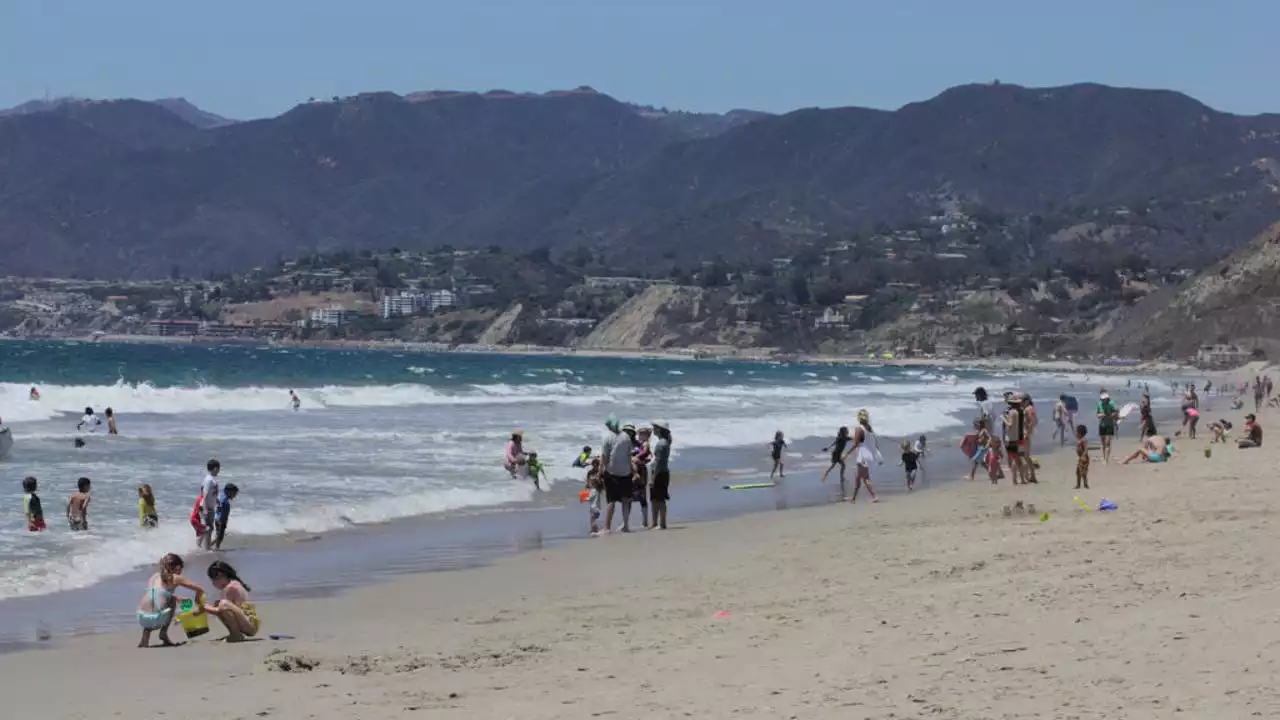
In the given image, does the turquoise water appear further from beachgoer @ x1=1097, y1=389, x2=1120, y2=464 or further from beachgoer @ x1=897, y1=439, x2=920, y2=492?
beachgoer @ x1=1097, y1=389, x2=1120, y2=464

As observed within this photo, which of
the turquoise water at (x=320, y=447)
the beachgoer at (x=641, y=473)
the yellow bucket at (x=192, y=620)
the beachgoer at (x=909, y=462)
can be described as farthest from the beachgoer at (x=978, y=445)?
the yellow bucket at (x=192, y=620)

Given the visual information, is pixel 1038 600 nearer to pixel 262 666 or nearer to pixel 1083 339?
pixel 262 666

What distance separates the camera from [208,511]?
15.7m

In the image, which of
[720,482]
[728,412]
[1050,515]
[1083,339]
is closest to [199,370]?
[728,412]

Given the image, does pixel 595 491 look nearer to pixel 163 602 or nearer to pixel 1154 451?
pixel 163 602

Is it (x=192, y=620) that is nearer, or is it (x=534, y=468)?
(x=192, y=620)

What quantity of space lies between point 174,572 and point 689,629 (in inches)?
137

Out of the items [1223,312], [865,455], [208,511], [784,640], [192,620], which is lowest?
[192,620]

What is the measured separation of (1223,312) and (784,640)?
136 metres

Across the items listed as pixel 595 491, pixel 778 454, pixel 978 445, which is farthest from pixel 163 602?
pixel 978 445

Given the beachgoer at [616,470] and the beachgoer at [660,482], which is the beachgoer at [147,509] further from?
the beachgoer at [660,482]

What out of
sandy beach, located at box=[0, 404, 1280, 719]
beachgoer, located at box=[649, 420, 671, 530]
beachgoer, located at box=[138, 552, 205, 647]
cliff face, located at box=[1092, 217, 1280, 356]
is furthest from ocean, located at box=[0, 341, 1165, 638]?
cliff face, located at box=[1092, 217, 1280, 356]

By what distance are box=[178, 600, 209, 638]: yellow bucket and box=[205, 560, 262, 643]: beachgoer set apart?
3.4 inches

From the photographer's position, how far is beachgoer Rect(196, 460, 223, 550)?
15.6 m
